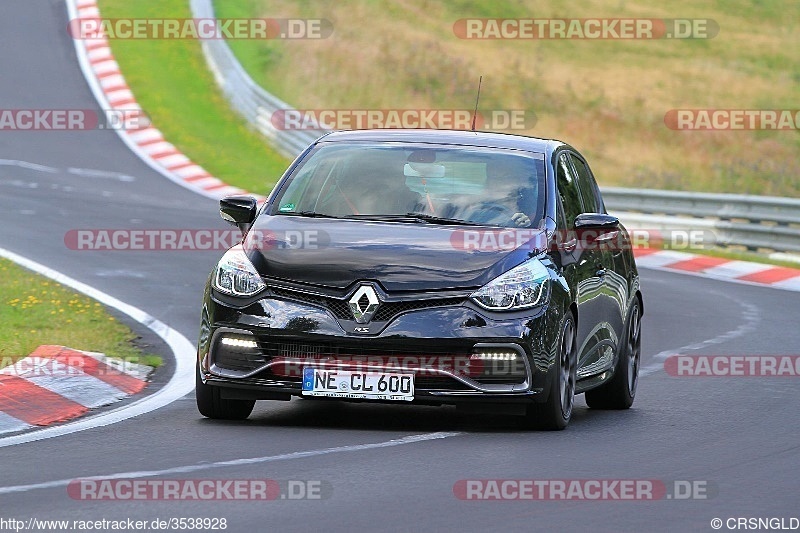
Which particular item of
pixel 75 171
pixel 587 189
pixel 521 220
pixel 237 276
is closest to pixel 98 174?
pixel 75 171

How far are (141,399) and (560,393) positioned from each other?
2610 mm

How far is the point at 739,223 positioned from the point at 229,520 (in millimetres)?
18796

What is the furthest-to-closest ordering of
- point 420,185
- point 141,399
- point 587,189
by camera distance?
point 587,189 → point 141,399 → point 420,185

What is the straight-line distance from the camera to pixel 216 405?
9.60m

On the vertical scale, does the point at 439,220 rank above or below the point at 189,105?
Result: above

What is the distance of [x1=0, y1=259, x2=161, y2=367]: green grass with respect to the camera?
39.7 feet

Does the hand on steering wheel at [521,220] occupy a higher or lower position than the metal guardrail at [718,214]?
higher

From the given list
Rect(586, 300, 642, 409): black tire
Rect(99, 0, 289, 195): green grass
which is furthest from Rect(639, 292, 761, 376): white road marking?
Rect(99, 0, 289, 195): green grass

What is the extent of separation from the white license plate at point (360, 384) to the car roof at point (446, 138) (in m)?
1.95

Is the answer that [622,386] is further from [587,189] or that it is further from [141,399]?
[141,399]

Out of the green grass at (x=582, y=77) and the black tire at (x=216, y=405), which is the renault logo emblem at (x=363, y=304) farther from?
the green grass at (x=582, y=77)

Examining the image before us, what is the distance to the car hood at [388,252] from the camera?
9180mm

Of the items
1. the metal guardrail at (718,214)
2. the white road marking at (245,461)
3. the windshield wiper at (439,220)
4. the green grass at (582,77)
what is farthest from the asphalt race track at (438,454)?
the green grass at (582,77)

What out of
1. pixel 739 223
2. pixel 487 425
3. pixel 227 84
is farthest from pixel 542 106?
pixel 487 425
